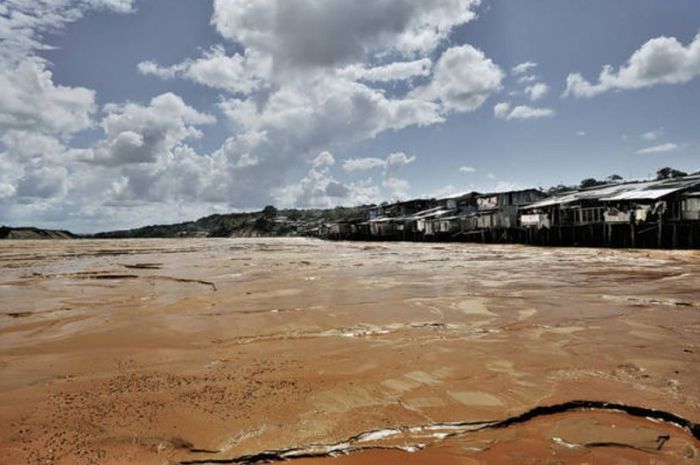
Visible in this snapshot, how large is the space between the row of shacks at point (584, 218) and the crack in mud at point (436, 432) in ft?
104

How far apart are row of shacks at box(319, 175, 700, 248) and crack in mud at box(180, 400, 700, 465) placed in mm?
31762

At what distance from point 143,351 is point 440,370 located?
4.11 meters

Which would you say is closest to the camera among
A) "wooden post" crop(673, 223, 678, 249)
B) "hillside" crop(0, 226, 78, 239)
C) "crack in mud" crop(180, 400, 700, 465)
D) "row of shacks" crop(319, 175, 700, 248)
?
"crack in mud" crop(180, 400, 700, 465)

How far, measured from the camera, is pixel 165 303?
32.1 ft

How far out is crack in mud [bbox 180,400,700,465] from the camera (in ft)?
10.0

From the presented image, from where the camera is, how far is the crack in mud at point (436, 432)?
3.06m

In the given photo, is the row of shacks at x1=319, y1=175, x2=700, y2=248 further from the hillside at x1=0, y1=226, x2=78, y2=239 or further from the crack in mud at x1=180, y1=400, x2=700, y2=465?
the hillside at x1=0, y1=226, x2=78, y2=239

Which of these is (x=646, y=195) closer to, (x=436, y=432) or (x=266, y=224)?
(x=436, y=432)

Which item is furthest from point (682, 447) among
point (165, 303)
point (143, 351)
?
point (165, 303)

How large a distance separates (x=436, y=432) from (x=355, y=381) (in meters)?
1.35

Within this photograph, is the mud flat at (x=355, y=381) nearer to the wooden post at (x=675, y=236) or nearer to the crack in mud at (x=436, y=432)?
the crack in mud at (x=436, y=432)

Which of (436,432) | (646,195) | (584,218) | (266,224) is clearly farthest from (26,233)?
(436,432)

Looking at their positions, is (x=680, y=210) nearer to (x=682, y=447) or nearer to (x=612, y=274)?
(x=612, y=274)

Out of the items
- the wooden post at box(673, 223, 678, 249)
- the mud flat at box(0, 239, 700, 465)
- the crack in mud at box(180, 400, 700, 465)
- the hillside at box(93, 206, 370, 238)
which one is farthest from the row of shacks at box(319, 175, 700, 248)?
the hillside at box(93, 206, 370, 238)
